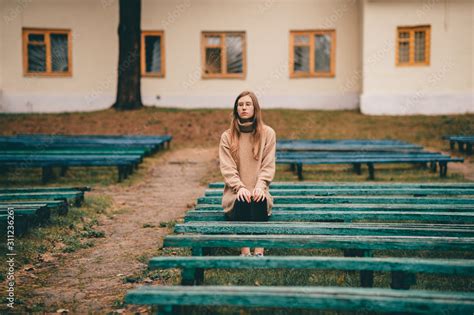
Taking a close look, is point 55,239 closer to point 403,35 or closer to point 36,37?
point 403,35

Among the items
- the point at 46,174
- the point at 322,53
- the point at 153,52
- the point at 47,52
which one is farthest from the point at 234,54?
the point at 46,174

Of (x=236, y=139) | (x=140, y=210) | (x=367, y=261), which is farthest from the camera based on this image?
(x=140, y=210)

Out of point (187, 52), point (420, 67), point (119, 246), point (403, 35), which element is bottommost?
point (119, 246)

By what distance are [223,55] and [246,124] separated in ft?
58.5

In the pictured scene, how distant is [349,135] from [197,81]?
25.8ft

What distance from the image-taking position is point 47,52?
22047mm

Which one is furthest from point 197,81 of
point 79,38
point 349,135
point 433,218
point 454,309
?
point 454,309

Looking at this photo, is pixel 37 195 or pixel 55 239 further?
pixel 37 195

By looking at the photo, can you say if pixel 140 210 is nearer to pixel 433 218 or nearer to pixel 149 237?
pixel 149 237

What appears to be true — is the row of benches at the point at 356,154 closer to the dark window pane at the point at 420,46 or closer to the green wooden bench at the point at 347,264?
the green wooden bench at the point at 347,264

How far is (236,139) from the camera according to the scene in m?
4.87

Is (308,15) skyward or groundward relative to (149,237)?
skyward

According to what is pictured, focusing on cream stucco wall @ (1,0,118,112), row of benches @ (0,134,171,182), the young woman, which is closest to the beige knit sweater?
the young woman

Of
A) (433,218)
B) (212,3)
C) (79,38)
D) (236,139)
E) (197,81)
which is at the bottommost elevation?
(433,218)
